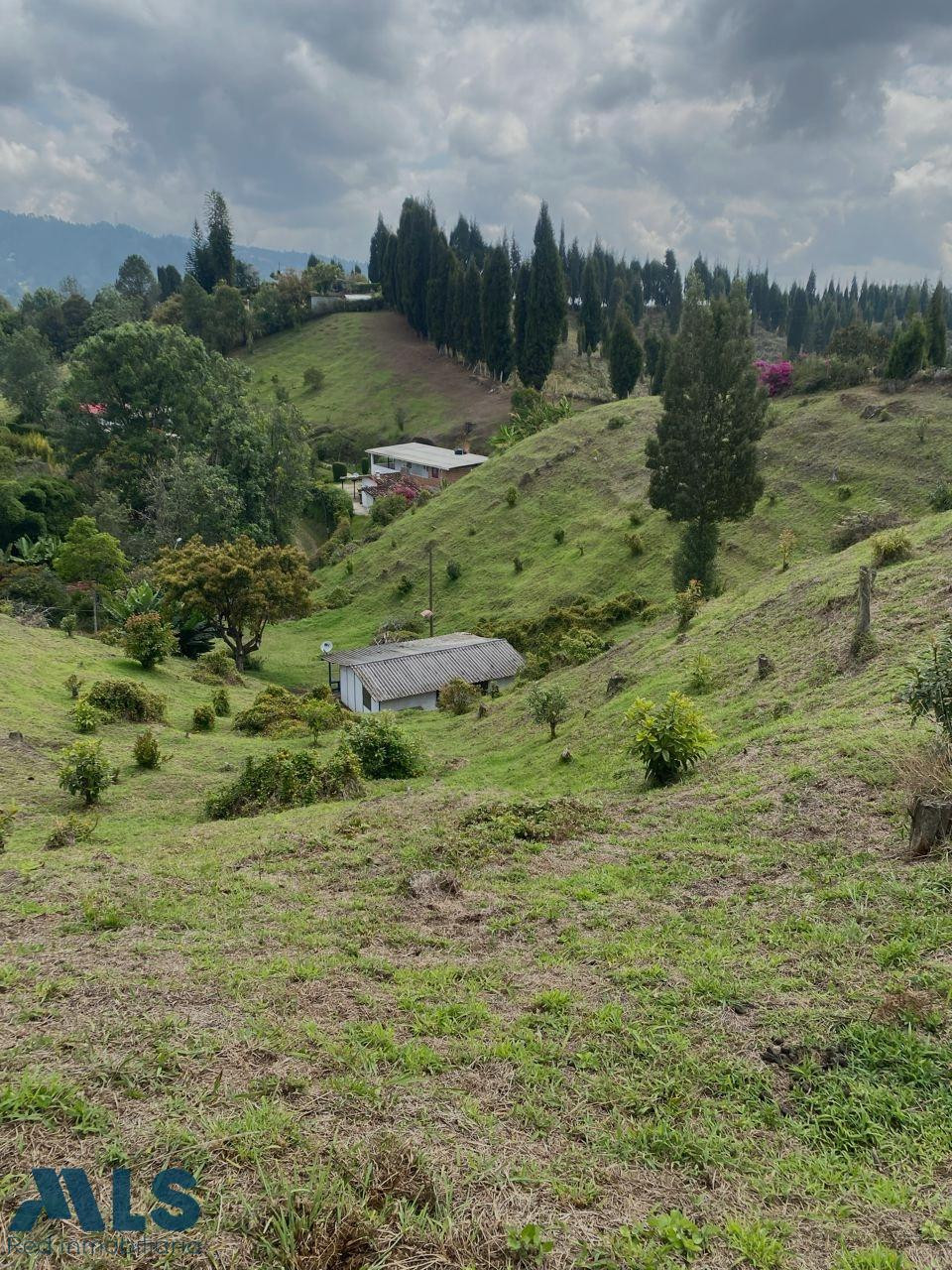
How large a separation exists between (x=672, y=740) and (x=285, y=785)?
8.75 m

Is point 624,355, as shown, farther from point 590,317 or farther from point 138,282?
point 138,282

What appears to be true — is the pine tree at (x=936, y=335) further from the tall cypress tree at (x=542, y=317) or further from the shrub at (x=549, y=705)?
the shrub at (x=549, y=705)

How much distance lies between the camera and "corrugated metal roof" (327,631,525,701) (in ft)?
105

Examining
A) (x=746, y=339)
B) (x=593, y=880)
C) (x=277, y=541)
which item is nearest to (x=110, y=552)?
(x=277, y=541)

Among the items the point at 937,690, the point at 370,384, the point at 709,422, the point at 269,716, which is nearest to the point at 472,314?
the point at 370,384

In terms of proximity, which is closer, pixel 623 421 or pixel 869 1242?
pixel 869 1242

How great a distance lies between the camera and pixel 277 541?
181 ft

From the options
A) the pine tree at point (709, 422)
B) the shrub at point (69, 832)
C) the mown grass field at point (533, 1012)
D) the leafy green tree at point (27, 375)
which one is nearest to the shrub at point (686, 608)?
the pine tree at point (709, 422)

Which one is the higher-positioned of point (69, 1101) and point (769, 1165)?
point (69, 1101)

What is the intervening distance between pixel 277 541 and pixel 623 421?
28509 millimetres

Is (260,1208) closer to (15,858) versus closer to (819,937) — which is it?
(819,937)

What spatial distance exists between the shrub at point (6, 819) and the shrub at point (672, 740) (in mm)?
11634

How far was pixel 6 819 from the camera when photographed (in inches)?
555

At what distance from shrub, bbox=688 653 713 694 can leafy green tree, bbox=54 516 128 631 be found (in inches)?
1222
